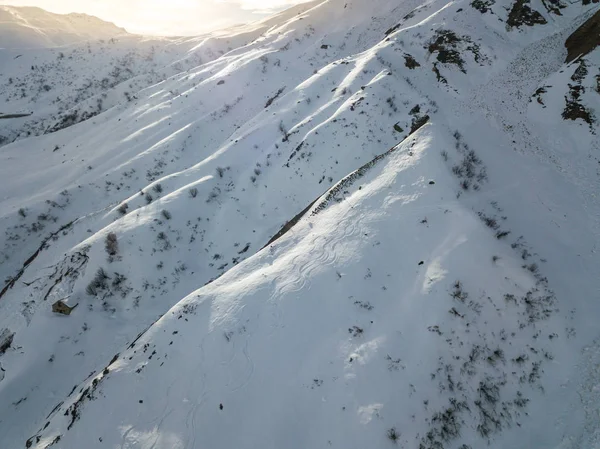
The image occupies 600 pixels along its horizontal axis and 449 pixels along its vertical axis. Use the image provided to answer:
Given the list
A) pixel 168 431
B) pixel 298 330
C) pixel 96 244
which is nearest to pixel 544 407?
pixel 298 330

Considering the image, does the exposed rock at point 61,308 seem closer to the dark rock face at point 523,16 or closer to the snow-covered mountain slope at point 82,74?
the snow-covered mountain slope at point 82,74

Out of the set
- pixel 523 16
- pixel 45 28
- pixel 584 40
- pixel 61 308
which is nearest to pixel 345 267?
pixel 61 308

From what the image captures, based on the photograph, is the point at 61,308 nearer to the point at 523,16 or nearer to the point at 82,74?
the point at 523,16

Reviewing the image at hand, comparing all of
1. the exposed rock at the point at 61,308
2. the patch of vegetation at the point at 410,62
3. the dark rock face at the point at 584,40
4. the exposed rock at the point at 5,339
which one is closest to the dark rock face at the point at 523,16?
the dark rock face at the point at 584,40

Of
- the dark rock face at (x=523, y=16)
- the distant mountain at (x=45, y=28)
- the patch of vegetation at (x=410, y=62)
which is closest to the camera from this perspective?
→ the patch of vegetation at (x=410, y=62)

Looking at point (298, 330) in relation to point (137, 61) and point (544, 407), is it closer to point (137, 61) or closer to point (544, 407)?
point (544, 407)

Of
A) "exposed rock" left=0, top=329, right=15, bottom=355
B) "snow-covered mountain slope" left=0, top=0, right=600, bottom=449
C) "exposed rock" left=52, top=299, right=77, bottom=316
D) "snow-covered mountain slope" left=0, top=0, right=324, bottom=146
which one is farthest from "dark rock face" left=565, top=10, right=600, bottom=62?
"snow-covered mountain slope" left=0, top=0, right=324, bottom=146
